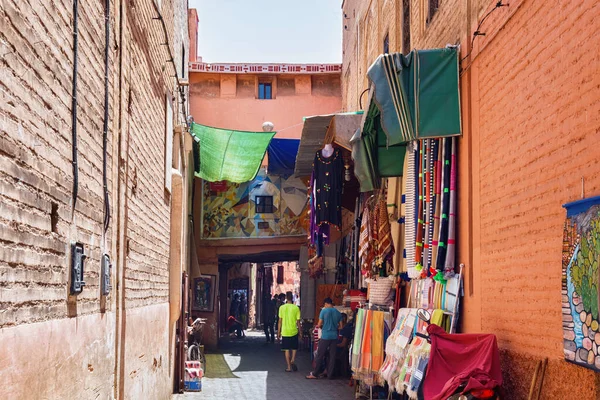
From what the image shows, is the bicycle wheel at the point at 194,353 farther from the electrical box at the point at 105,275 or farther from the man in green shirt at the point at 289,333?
the electrical box at the point at 105,275

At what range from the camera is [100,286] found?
7.03m

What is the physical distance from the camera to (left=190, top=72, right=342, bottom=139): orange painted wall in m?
25.3

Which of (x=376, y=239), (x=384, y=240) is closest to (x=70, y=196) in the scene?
(x=384, y=240)

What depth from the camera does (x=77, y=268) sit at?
19.5 feet

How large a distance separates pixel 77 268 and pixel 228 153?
567 inches

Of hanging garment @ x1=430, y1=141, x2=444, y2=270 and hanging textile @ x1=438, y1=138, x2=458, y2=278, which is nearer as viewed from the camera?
hanging textile @ x1=438, y1=138, x2=458, y2=278

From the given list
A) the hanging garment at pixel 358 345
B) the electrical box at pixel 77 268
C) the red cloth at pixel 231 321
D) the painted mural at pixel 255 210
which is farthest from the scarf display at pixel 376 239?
the red cloth at pixel 231 321

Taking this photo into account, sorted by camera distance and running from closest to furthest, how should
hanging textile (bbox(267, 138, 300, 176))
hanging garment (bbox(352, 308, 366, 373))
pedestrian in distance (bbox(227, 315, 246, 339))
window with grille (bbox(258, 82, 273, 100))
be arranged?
hanging garment (bbox(352, 308, 366, 373)) → hanging textile (bbox(267, 138, 300, 176)) → window with grille (bbox(258, 82, 273, 100)) → pedestrian in distance (bbox(227, 315, 246, 339))

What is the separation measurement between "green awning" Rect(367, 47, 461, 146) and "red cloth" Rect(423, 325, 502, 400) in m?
2.33

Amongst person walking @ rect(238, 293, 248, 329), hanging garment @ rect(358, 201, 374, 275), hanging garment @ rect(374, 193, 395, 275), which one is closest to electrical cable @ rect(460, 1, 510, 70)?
hanging garment @ rect(374, 193, 395, 275)

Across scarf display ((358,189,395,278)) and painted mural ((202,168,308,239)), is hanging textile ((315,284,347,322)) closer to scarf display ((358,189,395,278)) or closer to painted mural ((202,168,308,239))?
painted mural ((202,168,308,239))

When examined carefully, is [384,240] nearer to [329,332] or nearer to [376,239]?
[376,239]

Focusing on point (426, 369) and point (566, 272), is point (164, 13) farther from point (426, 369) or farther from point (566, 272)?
point (566, 272)

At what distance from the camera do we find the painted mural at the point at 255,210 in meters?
22.6
